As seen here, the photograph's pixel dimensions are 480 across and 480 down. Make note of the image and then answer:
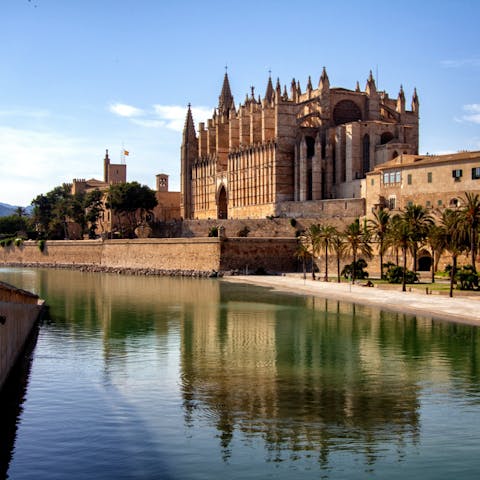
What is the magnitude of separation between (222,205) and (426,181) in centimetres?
3625

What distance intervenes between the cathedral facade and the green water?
1405 inches

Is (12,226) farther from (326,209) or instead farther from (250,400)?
(250,400)

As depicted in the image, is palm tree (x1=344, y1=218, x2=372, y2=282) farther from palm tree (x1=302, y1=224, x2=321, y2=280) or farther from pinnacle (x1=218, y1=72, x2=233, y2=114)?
pinnacle (x1=218, y1=72, x2=233, y2=114)

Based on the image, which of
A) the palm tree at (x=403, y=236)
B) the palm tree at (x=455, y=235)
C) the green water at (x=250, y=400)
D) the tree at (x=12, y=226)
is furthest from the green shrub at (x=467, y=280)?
the tree at (x=12, y=226)

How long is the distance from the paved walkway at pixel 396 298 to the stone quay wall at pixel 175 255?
9821 mm

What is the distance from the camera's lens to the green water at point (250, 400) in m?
13.0

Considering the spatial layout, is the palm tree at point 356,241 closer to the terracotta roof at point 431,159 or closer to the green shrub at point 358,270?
the green shrub at point 358,270

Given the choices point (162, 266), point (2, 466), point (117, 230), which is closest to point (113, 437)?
point (2, 466)

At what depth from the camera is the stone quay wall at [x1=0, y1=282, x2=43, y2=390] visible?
56.3 ft

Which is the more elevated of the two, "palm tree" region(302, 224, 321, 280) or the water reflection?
"palm tree" region(302, 224, 321, 280)

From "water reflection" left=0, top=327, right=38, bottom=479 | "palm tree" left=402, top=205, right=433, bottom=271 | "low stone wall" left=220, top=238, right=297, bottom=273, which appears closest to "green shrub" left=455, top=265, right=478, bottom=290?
"palm tree" left=402, top=205, right=433, bottom=271

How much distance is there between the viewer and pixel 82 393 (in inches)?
699

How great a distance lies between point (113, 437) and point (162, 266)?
5410 cm

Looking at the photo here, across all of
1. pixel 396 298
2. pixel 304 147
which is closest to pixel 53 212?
pixel 304 147
